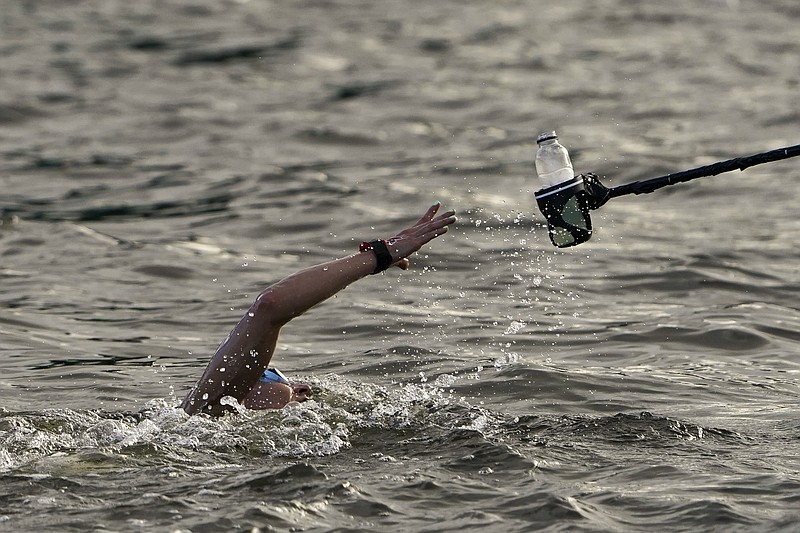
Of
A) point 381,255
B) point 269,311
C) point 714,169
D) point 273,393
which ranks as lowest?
point 273,393

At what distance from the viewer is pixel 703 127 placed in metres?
16.9

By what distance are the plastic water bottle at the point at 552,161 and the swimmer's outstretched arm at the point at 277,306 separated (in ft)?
1.65

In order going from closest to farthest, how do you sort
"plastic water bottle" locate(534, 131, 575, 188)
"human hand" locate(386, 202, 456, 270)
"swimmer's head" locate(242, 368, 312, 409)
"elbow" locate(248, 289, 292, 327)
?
"plastic water bottle" locate(534, 131, 575, 188)
"elbow" locate(248, 289, 292, 327)
"human hand" locate(386, 202, 456, 270)
"swimmer's head" locate(242, 368, 312, 409)

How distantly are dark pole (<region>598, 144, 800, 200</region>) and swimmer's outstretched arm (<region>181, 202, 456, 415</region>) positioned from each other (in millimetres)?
904

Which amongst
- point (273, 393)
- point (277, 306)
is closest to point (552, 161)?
point (277, 306)

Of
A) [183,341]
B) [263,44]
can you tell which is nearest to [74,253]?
[183,341]

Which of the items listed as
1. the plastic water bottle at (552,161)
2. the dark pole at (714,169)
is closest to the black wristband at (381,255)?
the plastic water bottle at (552,161)

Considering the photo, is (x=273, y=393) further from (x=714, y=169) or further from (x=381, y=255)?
(x=714, y=169)

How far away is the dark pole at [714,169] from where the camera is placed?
6.32 meters

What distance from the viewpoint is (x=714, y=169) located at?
6422mm

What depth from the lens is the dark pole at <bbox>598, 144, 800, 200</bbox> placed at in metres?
6.32

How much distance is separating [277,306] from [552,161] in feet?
4.86

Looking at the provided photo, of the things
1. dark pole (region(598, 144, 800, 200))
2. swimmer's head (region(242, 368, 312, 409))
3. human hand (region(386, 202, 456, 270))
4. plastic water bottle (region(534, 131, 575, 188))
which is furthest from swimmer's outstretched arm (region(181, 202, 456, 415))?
dark pole (region(598, 144, 800, 200))

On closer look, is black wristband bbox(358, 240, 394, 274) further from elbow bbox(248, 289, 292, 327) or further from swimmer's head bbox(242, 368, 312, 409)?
swimmer's head bbox(242, 368, 312, 409)
